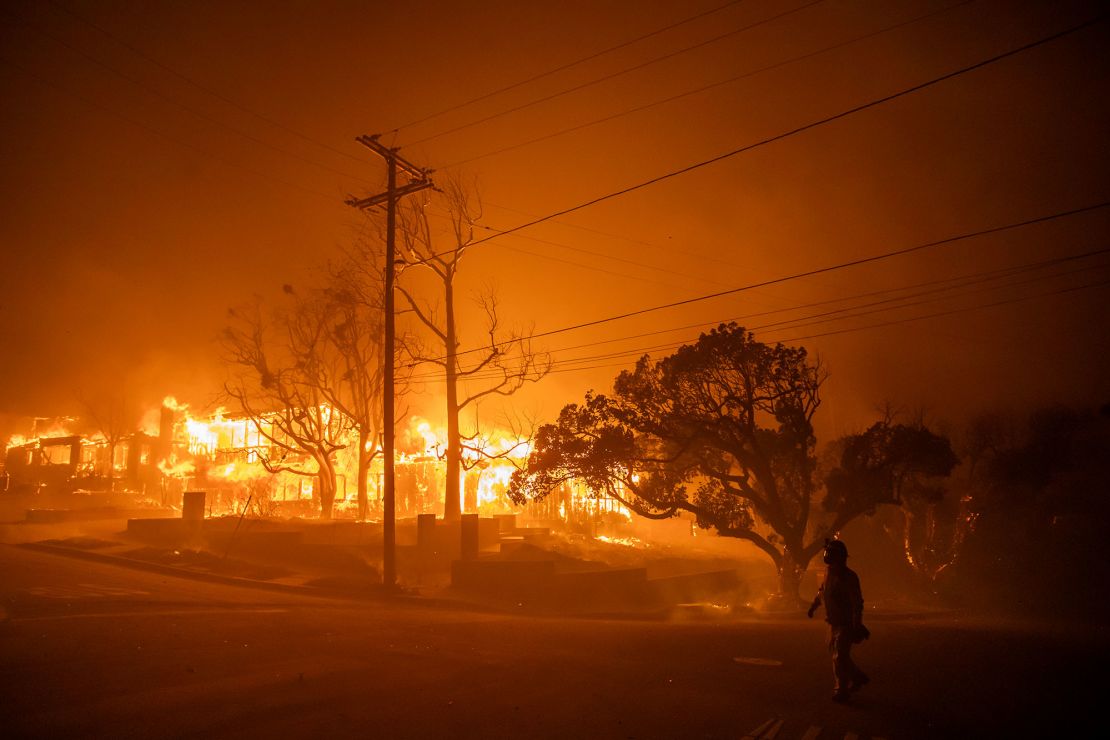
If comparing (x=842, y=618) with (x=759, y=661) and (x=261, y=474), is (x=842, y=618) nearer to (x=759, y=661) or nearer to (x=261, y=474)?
(x=759, y=661)

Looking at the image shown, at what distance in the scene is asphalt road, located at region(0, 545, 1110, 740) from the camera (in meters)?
6.95

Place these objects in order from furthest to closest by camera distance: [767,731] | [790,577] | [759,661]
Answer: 1. [790,577]
2. [759,661]
3. [767,731]

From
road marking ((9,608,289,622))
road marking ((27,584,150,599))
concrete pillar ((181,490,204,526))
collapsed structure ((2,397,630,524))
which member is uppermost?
collapsed structure ((2,397,630,524))

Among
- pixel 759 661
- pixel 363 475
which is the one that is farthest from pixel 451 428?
pixel 759 661

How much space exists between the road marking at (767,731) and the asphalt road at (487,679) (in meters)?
0.03

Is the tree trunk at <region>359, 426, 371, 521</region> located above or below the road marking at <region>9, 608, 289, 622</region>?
above

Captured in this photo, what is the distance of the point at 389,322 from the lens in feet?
65.3

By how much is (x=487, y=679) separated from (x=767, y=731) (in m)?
3.29

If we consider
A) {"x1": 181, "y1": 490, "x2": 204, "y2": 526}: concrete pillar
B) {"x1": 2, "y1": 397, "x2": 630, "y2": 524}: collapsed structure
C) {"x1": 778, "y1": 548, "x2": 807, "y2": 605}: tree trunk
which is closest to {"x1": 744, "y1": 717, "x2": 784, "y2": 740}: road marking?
{"x1": 778, "y1": 548, "x2": 807, "y2": 605}: tree trunk

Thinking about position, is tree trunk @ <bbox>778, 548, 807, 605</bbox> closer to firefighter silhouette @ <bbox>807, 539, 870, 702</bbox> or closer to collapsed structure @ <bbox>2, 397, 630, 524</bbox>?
collapsed structure @ <bbox>2, 397, 630, 524</bbox>

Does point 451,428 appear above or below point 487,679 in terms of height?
above

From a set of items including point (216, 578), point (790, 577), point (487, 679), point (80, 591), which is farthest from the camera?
point (790, 577)

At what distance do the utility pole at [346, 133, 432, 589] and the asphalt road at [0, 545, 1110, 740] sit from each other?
4.26 metres

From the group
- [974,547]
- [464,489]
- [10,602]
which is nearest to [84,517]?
[464,489]
